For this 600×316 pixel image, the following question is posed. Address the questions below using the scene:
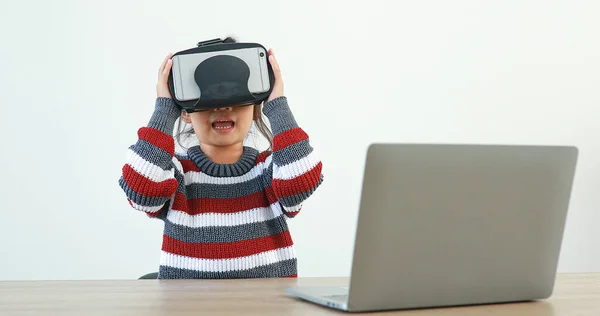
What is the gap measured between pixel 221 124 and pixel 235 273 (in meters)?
0.30

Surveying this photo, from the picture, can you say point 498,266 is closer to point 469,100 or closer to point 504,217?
point 504,217

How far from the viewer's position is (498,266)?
0.87m

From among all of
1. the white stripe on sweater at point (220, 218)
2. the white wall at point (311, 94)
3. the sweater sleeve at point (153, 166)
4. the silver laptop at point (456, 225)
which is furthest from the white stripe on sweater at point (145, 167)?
the white wall at point (311, 94)

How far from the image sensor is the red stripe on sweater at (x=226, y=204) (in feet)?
4.89

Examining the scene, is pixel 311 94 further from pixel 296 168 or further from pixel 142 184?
pixel 142 184

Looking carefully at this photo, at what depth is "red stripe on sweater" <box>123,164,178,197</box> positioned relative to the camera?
4.52ft

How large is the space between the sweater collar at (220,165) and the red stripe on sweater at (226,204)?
2.1 inches

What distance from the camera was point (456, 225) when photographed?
83cm

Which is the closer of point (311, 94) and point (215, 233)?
point (215, 233)

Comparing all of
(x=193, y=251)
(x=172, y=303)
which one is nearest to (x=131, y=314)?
(x=172, y=303)

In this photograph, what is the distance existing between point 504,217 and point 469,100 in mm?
2151

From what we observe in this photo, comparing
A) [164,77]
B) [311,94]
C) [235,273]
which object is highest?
[164,77]

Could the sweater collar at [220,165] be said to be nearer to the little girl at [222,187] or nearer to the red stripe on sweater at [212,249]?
the little girl at [222,187]

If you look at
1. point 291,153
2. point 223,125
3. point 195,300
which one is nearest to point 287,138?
point 291,153
